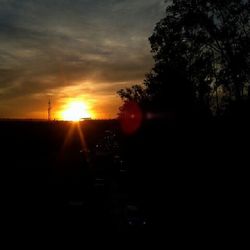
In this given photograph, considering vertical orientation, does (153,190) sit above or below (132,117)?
below

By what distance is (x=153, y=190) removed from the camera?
3675 centimetres

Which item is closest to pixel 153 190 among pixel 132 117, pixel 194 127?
pixel 194 127

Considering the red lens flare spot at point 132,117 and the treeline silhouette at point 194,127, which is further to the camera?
the red lens flare spot at point 132,117

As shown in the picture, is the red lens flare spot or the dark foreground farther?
the red lens flare spot

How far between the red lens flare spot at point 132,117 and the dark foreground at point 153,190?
2.27 m

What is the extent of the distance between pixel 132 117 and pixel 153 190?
22.4 m

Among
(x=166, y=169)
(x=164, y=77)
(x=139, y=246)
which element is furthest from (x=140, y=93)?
(x=139, y=246)

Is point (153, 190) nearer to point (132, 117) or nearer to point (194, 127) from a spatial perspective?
point (194, 127)

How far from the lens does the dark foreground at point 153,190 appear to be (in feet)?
81.3

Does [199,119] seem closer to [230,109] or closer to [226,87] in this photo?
[230,109]

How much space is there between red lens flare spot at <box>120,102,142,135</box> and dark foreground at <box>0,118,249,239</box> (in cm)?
227

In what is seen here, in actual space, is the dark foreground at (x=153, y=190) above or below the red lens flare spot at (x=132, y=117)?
below

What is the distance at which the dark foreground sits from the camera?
2477 cm

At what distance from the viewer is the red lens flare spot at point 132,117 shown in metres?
52.8
